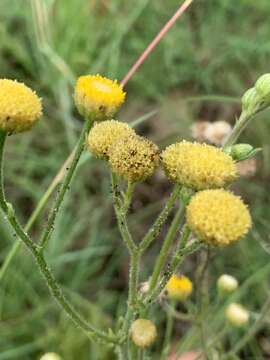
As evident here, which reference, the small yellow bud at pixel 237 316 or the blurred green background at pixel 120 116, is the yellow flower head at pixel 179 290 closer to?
the small yellow bud at pixel 237 316

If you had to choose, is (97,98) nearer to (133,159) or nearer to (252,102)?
(133,159)

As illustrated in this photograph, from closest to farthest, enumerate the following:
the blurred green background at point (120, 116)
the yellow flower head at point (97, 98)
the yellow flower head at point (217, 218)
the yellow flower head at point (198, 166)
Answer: the yellow flower head at point (217, 218)
the yellow flower head at point (198, 166)
the yellow flower head at point (97, 98)
the blurred green background at point (120, 116)

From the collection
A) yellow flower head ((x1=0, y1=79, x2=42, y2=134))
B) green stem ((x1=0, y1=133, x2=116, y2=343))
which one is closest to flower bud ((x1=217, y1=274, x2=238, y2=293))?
green stem ((x1=0, y1=133, x2=116, y2=343))

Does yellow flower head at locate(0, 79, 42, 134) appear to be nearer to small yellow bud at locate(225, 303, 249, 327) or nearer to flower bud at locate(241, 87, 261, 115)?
flower bud at locate(241, 87, 261, 115)

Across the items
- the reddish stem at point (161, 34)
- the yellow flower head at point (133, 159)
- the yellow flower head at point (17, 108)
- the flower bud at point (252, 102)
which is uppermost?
the reddish stem at point (161, 34)

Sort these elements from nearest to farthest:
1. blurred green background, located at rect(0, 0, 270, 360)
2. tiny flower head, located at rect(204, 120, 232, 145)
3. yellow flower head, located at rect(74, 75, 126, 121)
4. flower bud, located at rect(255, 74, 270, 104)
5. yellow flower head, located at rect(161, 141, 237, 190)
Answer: yellow flower head, located at rect(161, 141, 237, 190) → yellow flower head, located at rect(74, 75, 126, 121) → flower bud, located at rect(255, 74, 270, 104) → tiny flower head, located at rect(204, 120, 232, 145) → blurred green background, located at rect(0, 0, 270, 360)

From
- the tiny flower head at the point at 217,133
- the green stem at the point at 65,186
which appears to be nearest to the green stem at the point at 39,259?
the green stem at the point at 65,186

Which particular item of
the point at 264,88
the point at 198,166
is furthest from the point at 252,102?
the point at 198,166
